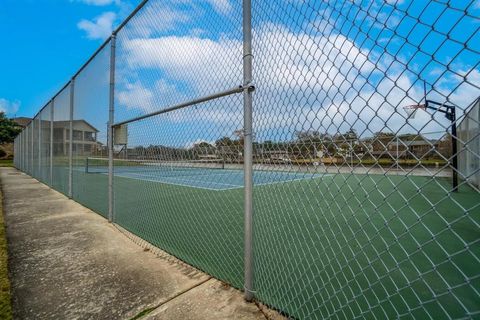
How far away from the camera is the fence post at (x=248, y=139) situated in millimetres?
2012

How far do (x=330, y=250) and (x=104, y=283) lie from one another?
91.4 inches

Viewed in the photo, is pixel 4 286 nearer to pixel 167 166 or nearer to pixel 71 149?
pixel 167 166

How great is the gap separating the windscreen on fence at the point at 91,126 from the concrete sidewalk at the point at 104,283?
1594 millimetres

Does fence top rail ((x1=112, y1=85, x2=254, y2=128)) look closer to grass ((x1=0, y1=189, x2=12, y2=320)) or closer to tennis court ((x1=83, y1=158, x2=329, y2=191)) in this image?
tennis court ((x1=83, y1=158, x2=329, y2=191))

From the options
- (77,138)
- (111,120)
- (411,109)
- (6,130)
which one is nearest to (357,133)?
(411,109)

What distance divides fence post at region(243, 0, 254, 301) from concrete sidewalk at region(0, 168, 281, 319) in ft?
0.95

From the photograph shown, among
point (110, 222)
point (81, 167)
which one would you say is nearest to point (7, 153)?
point (81, 167)

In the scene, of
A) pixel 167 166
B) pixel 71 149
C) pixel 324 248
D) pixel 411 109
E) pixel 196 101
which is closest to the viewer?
pixel 411 109

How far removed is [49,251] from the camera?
3244 millimetres

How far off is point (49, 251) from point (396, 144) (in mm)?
3676

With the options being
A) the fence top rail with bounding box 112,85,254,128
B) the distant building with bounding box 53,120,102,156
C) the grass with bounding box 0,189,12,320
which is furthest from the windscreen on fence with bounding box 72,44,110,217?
the grass with bounding box 0,189,12,320

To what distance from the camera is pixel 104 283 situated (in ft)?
8.00

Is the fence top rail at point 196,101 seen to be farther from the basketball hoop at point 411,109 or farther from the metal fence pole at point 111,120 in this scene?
the basketball hoop at point 411,109

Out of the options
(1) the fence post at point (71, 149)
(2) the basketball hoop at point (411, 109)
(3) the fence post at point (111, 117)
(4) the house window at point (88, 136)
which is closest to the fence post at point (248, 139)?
(2) the basketball hoop at point (411, 109)
